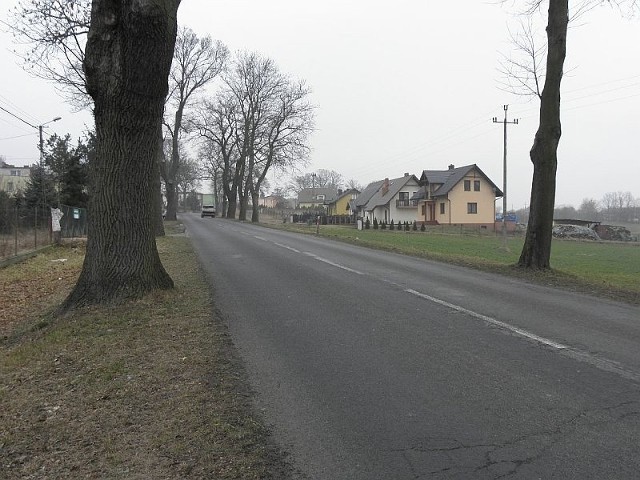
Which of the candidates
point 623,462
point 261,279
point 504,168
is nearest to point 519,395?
point 623,462

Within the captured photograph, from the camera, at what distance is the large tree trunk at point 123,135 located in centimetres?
820

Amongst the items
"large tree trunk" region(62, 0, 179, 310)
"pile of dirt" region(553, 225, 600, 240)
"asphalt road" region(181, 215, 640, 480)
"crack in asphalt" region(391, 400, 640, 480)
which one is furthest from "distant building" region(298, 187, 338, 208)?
"crack in asphalt" region(391, 400, 640, 480)

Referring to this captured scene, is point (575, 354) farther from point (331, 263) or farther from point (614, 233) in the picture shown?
point (614, 233)

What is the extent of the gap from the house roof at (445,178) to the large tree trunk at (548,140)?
45.5 meters

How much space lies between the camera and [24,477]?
3447mm

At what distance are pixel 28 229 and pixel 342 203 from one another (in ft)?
272

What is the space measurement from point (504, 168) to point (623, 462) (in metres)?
27.2

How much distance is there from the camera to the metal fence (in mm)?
19828

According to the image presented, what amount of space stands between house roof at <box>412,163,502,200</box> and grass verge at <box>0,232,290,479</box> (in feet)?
177

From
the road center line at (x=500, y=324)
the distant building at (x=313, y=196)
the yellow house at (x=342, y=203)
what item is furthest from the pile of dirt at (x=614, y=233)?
the distant building at (x=313, y=196)

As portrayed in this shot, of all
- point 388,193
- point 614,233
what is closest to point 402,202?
point 388,193

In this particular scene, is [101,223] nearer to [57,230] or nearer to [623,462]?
[623,462]

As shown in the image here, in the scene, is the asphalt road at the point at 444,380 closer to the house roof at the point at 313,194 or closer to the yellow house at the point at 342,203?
the yellow house at the point at 342,203

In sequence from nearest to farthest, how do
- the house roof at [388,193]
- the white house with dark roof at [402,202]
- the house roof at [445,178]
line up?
the house roof at [445,178] → the white house with dark roof at [402,202] → the house roof at [388,193]
